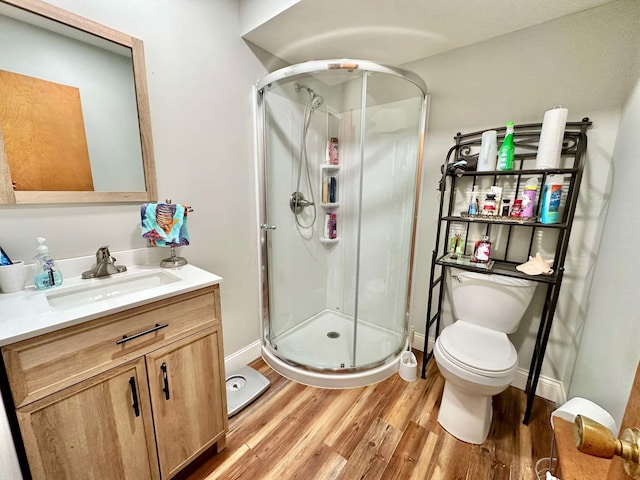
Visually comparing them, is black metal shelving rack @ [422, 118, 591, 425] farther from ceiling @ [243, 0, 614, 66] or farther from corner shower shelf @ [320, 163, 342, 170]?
corner shower shelf @ [320, 163, 342, 170]

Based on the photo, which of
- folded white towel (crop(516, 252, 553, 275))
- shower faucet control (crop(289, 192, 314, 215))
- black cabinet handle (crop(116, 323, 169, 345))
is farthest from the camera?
shower faucet control (crop(289, 192, 314, 215))

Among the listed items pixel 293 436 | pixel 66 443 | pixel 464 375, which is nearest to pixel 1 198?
pixel 66 443

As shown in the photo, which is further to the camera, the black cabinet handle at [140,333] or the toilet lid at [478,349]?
the toilet lid at [478,349]

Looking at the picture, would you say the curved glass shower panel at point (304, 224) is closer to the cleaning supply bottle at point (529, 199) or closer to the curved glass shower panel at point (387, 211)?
the curved glass shower panel at point (387, 211)

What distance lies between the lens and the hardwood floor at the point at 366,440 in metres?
1.25

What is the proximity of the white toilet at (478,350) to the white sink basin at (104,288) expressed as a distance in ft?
4.72

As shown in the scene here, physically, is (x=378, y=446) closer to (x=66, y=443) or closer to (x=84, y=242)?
(x=66, y=443)

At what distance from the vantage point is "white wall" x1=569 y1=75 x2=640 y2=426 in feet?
3.15

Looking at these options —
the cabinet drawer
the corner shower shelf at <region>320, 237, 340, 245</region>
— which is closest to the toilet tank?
the corner shower shelf at <region>320, 237, 340, 245</region>

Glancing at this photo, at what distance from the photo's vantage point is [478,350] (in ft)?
4.66

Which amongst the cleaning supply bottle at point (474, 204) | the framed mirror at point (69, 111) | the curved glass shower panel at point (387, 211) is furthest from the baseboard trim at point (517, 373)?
the framed mirror at point (69, 111)

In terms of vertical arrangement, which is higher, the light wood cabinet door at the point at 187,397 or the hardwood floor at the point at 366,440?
the light wood cabinet door at the point at 187,397

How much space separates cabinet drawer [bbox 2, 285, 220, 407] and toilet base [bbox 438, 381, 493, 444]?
1.36 m

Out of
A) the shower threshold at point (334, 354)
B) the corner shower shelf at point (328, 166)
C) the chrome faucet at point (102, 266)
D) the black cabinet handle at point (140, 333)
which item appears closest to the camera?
the black cabinet handle at point (140, 333)
